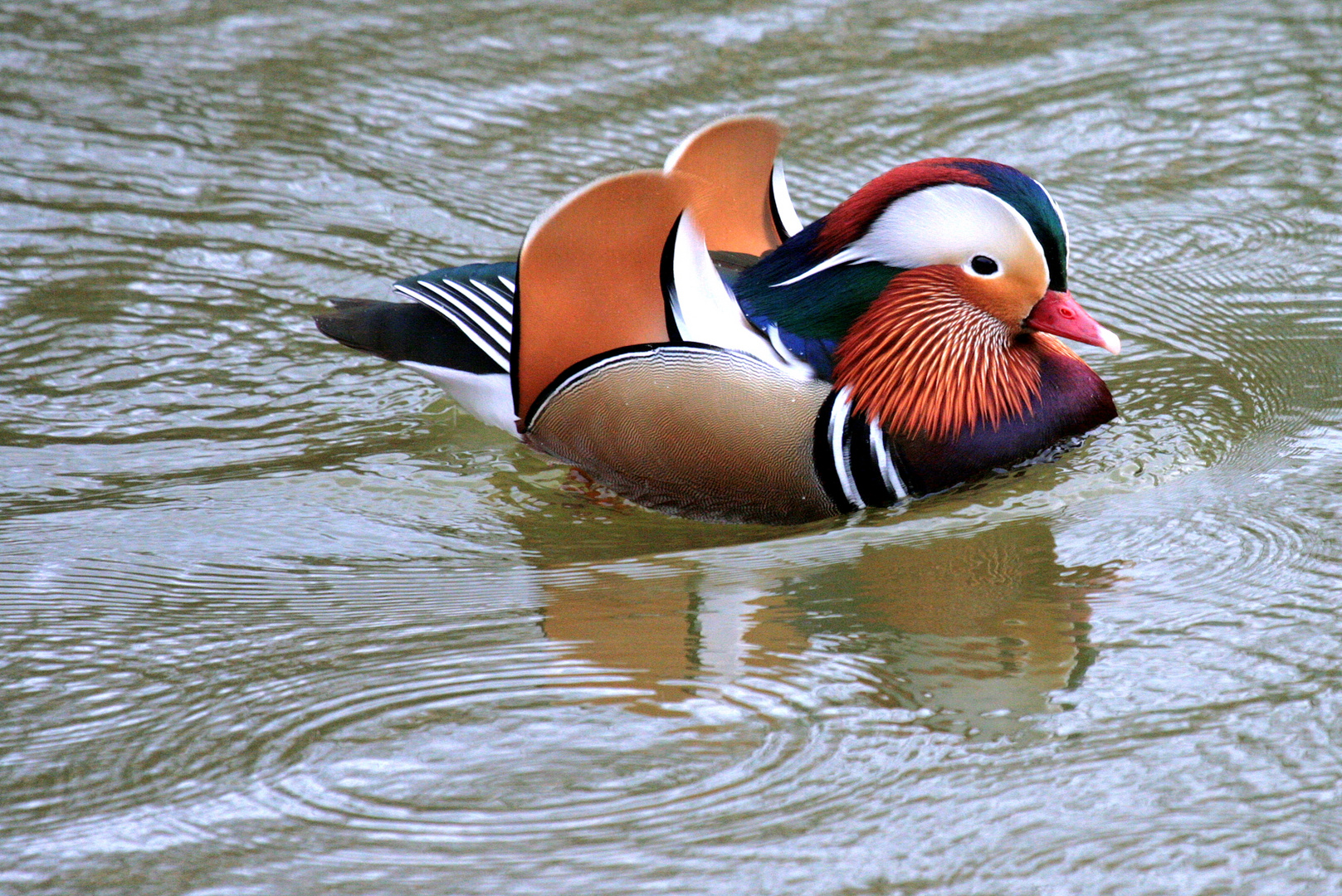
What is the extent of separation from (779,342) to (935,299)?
1.55ft

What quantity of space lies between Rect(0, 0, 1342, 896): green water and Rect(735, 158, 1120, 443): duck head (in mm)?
236

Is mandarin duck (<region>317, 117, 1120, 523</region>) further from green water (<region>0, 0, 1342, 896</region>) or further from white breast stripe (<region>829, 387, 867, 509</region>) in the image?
green water (<region>0, 0, 1342, 896</region>)

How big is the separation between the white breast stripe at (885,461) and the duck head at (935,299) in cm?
3

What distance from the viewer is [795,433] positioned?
3.74 metres

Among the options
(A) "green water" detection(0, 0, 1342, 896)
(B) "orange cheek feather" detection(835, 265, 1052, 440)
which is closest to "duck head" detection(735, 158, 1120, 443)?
(B) "orange cheek feather" detection(835, 265, 1052, 440)

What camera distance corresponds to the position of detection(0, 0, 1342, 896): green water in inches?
100

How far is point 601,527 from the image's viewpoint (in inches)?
155

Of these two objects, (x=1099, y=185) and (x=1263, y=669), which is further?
(x=1099, y=185)

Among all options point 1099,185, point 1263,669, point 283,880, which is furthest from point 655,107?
point 283,880

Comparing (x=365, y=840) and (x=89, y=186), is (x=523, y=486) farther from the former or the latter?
(x=89, y=186)

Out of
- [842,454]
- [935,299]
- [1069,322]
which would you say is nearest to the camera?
[842,454]

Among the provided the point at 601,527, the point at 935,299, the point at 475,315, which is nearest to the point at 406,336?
the point at 475,315

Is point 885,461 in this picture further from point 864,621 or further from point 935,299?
point 864,621

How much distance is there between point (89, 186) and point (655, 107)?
85.0 inches
